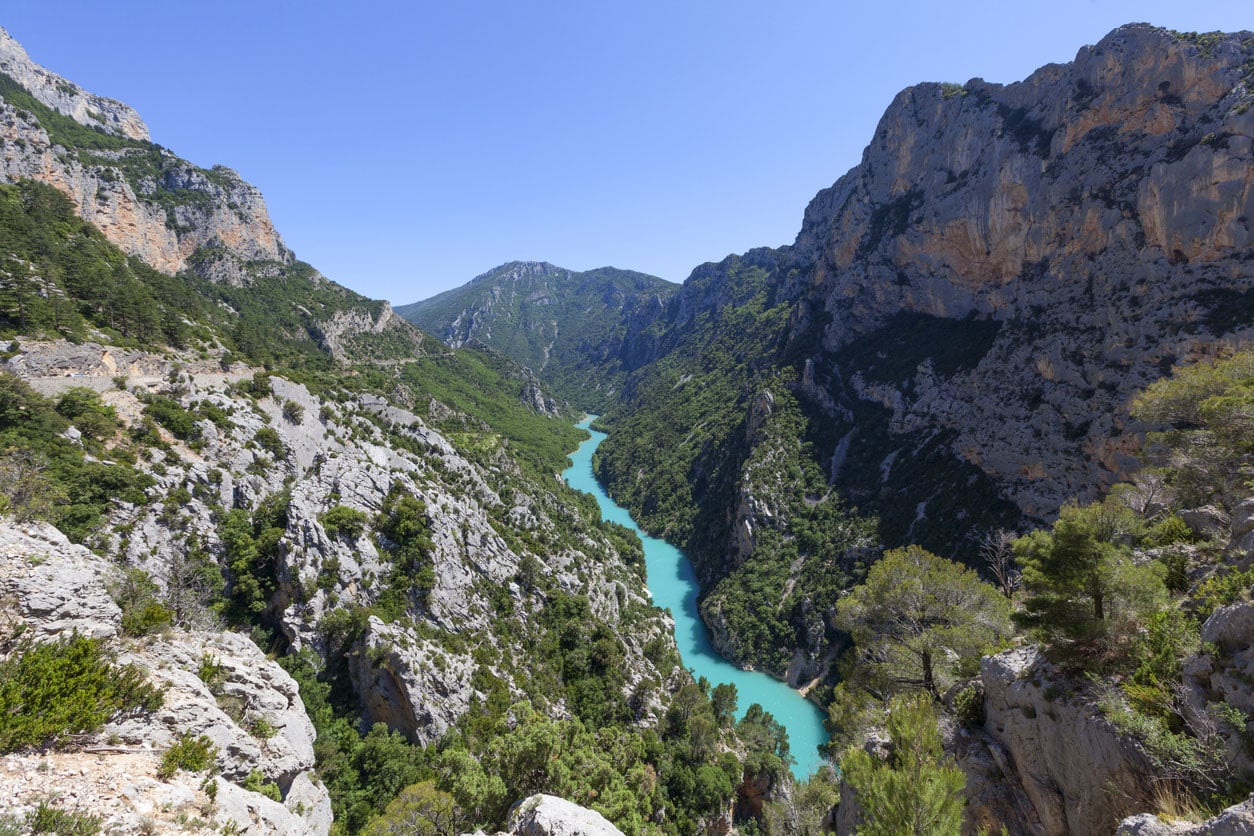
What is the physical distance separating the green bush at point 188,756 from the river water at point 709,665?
3729cm

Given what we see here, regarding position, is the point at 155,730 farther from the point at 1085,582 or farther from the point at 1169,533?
the point at 1169,533

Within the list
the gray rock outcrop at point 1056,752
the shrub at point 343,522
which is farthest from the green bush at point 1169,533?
the shrub at point 343,522

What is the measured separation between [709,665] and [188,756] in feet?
152

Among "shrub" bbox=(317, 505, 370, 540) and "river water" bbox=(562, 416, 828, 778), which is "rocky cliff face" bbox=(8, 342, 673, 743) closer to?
"shrub" bbox=(317, 505, 370, 540)

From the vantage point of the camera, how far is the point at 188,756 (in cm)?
905

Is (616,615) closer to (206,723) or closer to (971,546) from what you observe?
(971,546)

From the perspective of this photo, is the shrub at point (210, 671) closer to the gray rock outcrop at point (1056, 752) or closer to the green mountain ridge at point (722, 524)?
the green mountain ridge at point (722, 524)

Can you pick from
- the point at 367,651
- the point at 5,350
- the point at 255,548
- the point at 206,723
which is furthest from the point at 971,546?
the point at 5,350

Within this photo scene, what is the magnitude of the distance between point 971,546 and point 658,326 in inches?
6320

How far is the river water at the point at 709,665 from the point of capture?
37594 millimetres

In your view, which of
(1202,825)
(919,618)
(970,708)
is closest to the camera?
(1202,825)

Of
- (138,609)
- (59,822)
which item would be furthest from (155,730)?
(138,609)

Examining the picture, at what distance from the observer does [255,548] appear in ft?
77.4

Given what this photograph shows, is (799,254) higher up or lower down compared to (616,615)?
higher up
